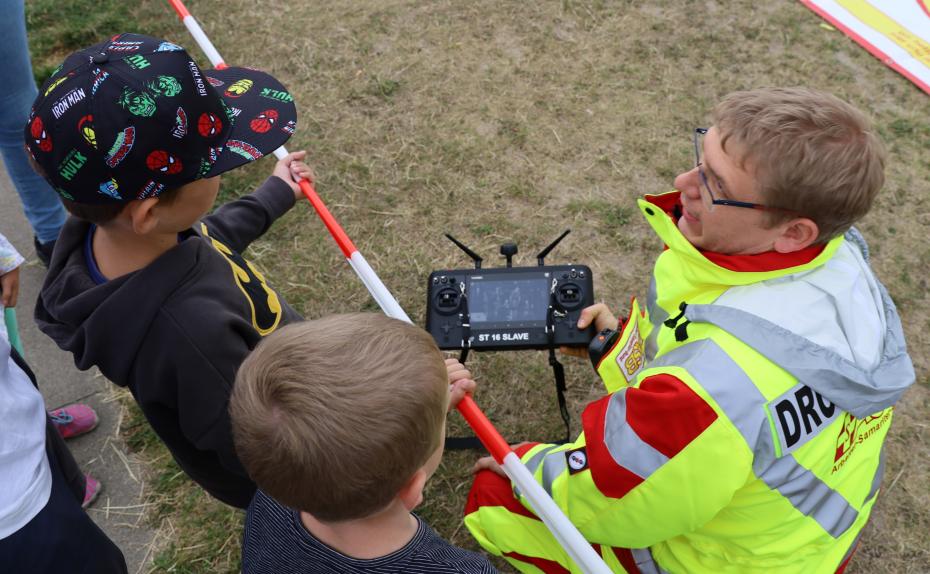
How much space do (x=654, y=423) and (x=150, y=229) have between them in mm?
1158

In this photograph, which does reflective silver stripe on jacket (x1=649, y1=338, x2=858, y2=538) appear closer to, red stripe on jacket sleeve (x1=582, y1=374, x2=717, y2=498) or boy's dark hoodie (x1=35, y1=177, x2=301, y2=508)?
red stripe on jacket sleeve (x1=582, y1=374, x2=717, y2=498)

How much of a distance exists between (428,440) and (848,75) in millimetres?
4005

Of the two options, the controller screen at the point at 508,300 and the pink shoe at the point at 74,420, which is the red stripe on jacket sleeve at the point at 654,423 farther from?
the pink shoe at the point at 74,420

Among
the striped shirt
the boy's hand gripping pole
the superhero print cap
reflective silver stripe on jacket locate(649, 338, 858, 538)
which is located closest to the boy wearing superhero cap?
the superhero print cap

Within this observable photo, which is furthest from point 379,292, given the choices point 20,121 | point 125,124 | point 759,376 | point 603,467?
point 20,121

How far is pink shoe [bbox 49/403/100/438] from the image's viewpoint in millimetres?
2865

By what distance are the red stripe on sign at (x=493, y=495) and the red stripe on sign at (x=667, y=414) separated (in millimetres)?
769

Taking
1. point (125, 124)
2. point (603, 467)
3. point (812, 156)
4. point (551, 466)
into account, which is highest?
point (125, 124)

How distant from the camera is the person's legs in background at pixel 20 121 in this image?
254 cm

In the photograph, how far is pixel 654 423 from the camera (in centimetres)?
157

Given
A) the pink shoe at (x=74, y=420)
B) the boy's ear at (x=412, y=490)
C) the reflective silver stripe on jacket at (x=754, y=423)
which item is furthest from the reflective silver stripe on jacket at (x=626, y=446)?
the pink shoe at (x=74, y=420)

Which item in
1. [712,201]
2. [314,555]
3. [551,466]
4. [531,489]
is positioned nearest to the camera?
[314,555]

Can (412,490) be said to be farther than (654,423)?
No

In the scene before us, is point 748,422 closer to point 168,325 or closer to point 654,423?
point 654,423
